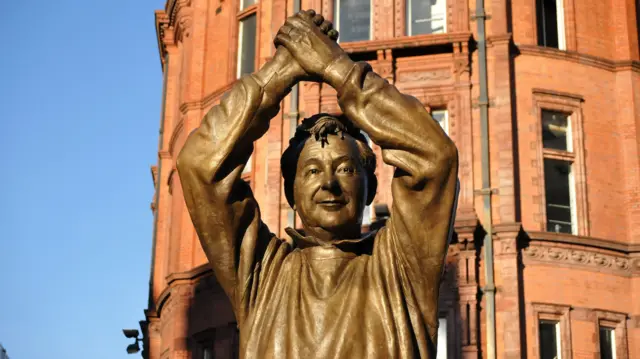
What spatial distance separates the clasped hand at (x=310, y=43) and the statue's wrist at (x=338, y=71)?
0.02 m

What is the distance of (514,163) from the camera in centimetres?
2970

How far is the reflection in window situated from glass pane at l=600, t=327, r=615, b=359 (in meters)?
10.4

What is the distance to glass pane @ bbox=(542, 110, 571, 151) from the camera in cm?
3042

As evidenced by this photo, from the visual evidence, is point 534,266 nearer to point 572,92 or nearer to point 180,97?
point 572,92

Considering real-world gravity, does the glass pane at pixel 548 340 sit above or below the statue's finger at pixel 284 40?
above

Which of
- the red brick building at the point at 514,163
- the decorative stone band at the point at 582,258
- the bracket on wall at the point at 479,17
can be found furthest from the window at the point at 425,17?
the decorative stone band at the point at 582,258

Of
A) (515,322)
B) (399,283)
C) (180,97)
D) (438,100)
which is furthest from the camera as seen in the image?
(180,97)

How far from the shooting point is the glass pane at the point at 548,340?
28469mm

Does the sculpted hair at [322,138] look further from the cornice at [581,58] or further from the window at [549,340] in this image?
the cornice at [581,58]

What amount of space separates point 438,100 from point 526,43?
8.59 feet

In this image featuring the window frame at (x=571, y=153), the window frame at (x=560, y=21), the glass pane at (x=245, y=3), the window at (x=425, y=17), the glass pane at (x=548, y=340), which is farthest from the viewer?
the glass pane at (x=245, y=3)

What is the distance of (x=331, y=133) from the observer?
20.2ft

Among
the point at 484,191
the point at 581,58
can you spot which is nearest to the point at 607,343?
the point at 484,191

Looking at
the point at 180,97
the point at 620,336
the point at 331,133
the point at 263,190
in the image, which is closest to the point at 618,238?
the point at 620,336
